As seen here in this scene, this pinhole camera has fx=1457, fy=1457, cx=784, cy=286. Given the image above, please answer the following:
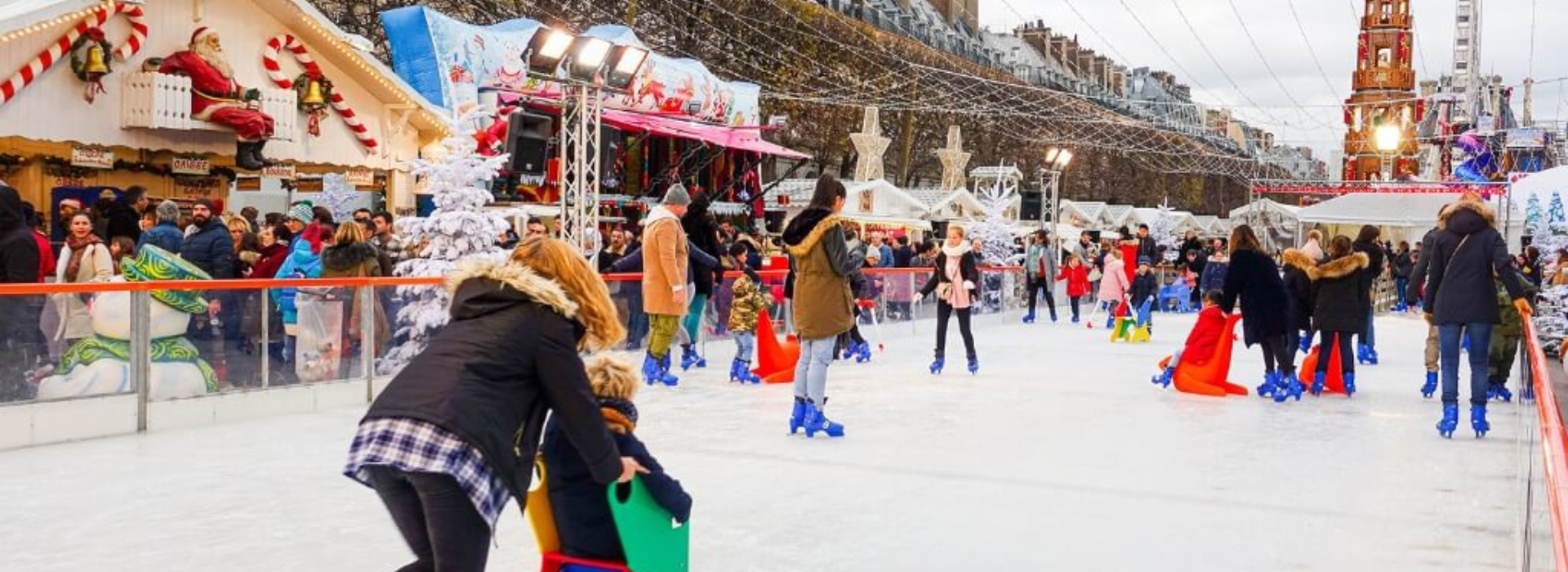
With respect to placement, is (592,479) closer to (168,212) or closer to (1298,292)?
(168,212)

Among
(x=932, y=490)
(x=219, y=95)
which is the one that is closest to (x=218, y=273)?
(x=932, y=490)

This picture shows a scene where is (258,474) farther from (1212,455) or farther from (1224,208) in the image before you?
(1224,208)

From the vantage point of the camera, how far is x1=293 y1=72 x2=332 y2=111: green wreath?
15055mm

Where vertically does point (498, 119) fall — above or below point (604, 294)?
above

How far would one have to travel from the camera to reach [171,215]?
29.9ft

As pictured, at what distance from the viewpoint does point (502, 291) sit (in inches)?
112

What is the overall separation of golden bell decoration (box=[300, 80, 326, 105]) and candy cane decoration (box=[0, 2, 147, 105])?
2.13 metres

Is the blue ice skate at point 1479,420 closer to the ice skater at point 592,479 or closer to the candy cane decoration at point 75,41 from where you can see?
the ice skater at point 592,479

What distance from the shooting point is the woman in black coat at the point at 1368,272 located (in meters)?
9.55

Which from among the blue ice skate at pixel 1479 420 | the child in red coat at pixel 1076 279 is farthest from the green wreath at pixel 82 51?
the child in red coat at pixel 1076 279

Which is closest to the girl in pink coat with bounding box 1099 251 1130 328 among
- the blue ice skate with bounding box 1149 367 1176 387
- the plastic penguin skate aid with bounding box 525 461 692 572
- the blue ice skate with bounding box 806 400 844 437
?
the blue ice skate with bounding box 1149 367 1176 387

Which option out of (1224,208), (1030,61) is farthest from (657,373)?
(1224,208)

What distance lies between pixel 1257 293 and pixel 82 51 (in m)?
9.70

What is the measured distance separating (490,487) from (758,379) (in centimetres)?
736
